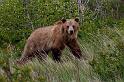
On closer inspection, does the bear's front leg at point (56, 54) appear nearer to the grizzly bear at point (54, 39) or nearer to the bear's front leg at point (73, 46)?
the grizzly bear at point (54, 39)

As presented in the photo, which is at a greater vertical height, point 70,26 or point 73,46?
point 70,26

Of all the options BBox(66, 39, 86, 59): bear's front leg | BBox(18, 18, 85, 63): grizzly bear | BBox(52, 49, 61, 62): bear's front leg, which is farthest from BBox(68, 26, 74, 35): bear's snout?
BBox(52, 49, 61, 62): bear's front leg

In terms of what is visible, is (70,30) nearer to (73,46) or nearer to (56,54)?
(73,46)

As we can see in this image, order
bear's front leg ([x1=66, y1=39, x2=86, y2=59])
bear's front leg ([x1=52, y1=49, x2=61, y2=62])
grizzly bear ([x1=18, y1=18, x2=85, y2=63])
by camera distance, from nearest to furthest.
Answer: bear's front leg ([x1=52, y1=49, x2=61, y2=62]) → bear's front leg ([x1=66, y1=39, x2=86, y2=59]) → grizzly bear ([x1=18, y1=18, x2=85, y2=63])

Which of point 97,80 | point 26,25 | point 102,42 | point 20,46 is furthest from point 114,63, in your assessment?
point 26,25

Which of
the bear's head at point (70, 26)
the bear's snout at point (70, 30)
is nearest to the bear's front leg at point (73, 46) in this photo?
the bear's head at point (70, 26)

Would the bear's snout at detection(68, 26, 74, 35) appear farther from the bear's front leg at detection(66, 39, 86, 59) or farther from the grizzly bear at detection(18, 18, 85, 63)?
the bear's front leg at detection(66, 39, 86, 59)

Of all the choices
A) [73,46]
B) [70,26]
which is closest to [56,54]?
[73,46]

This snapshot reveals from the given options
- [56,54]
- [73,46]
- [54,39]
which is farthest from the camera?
[54,39]

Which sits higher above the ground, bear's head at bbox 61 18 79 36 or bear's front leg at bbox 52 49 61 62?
bear's head at bbox 61 18 79 36

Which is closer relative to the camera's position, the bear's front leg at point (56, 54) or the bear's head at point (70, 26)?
the bear's front leg at point (56, 54)

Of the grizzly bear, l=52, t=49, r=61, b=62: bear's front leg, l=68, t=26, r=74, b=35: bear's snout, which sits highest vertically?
l=68, t=26, r=74, b=35: bear's snout

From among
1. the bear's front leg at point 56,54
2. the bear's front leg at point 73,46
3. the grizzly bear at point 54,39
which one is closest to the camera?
the bear's front leg at point 56,54

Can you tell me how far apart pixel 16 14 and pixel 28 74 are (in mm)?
11068
